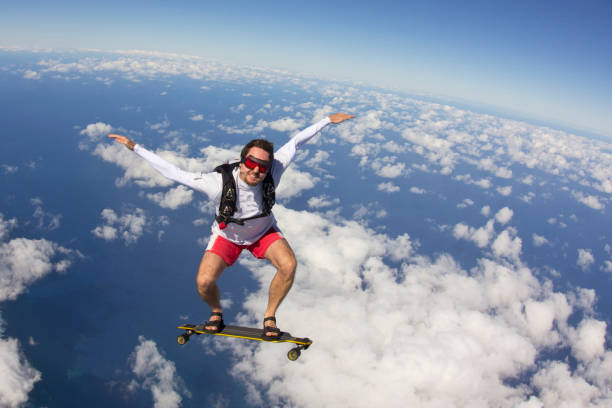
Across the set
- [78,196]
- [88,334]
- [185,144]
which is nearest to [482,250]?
[88,334]

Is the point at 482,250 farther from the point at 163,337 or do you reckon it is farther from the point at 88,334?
the point at 88,334

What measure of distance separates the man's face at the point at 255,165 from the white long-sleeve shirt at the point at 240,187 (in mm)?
162

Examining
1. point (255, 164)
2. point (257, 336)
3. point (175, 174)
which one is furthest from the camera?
point (257, 336)

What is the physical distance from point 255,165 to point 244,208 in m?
0.62

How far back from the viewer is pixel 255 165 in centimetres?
268

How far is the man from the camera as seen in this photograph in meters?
2.77

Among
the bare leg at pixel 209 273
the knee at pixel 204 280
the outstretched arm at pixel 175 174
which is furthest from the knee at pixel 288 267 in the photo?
the outstretched arm at pixel 175 174

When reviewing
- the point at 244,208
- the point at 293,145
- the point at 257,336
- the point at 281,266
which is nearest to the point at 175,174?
the point at 244,208

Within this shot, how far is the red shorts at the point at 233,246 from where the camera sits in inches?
128

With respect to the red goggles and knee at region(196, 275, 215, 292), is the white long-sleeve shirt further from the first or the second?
knee at region(196, 275, 215, 292)

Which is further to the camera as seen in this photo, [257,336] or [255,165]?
[257,336]

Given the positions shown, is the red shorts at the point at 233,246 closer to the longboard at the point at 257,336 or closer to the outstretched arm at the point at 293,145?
the outstretched arm at the point at 293,145

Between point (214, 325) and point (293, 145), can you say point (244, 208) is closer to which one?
point (293, 145)

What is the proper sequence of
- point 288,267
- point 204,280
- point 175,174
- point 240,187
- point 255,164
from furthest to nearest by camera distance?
1. point 288,267
2. point 204,280
3. point 240,187
4. point 175,174
5. point 255,164
